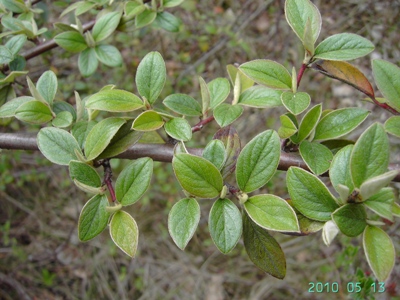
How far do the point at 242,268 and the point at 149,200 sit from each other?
764mm

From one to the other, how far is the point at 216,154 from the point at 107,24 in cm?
57

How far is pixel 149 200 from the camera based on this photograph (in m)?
2.43

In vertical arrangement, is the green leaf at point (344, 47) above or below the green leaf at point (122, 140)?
above

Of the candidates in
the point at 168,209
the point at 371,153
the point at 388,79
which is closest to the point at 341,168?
the point at 371,153

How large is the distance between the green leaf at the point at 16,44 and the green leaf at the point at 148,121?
0.46 m

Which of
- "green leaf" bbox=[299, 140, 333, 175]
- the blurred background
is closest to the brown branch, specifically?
"green leaf" bbox=[299, 140, 333, 175]

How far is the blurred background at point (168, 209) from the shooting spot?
225 cm

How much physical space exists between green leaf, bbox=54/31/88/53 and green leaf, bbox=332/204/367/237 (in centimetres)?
81

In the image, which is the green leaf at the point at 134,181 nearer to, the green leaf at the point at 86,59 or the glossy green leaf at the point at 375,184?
the glossy green leaf at the point at 375,184

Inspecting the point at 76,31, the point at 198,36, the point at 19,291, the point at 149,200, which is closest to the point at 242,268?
the point at 149,200

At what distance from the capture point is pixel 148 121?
698 millimetres

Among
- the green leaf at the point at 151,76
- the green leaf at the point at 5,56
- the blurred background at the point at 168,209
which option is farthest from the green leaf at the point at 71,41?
the blurred background at the point at 168,209

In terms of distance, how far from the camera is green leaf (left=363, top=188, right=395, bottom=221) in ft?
1.80

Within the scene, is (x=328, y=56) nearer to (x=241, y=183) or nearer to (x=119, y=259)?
(x=241, y=183)
